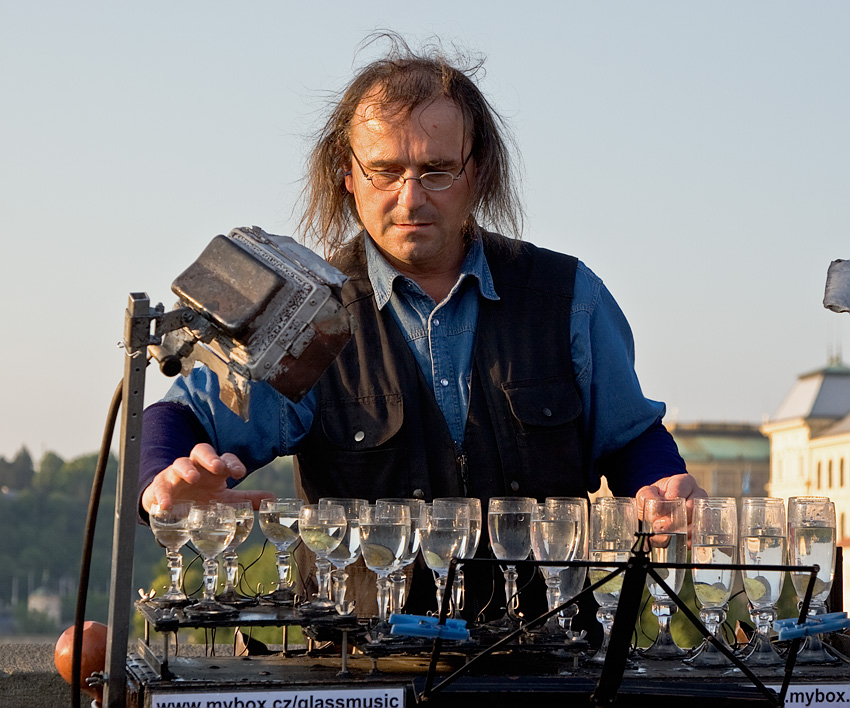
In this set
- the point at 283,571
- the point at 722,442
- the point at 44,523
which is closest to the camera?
the point at 283,571

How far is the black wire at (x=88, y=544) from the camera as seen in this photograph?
126 inches

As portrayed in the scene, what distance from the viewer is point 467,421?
15.0 ft

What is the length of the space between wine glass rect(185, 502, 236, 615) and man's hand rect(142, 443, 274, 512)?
39 mm

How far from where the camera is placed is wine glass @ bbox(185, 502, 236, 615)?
12.0ft

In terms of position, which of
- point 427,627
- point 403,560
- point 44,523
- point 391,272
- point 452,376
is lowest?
point 44,523

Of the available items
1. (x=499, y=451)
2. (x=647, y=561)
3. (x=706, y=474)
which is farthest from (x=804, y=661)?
(x=706, y=474)

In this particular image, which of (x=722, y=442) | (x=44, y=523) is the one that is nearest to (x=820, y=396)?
(x=722, y=442)

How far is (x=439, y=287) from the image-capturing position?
4844 millimetres

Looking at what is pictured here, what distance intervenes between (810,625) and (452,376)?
68.4 inches

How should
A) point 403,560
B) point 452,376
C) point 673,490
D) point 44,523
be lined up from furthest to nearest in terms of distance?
point 44,523, point 452,376, point 673,490, point 403,560

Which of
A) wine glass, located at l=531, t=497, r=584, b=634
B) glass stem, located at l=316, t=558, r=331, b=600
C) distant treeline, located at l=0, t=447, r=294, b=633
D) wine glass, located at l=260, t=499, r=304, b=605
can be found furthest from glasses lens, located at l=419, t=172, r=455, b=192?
distant treeline, located at l=0, t=447, r=294, b=633

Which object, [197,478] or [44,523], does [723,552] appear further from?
[44,523]

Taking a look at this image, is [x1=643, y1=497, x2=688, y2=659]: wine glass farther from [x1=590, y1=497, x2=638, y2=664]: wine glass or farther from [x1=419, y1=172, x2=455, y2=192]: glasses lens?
[x1=419, y1=172, x2=455, y2=192]: glasses lens

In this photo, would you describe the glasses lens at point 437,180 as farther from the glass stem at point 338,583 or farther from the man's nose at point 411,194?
the glass stem at point 338,583
